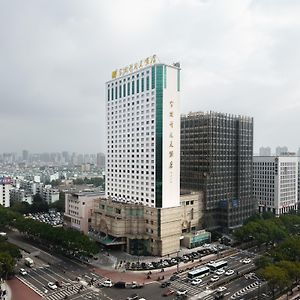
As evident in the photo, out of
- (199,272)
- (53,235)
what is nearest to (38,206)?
Result: (53,235)

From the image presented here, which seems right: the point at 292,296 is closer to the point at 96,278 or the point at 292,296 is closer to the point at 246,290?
the point at 246,290

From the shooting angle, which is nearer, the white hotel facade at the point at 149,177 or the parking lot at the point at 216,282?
the parking lot at the point at 216,282

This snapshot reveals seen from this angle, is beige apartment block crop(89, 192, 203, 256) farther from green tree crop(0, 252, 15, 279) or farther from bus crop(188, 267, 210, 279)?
→ green tree crop(0, 252, 15, 279)

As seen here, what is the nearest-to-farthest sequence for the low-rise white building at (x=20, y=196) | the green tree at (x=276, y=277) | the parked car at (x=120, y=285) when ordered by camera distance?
1. the green tree at (x=276, y=277)
2. the parked car at (x=120, y=285)
3. the low-rise white building at (x=20, y=196)

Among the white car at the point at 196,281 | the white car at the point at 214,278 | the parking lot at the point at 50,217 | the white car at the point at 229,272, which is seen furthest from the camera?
the parking lot at the point at 50,217

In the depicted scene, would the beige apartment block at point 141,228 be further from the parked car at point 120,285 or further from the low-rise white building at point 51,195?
the low-rise white building at point 51,195

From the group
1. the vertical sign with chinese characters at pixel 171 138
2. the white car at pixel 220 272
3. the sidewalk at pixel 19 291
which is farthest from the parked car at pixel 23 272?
the white car at pixel 220 272

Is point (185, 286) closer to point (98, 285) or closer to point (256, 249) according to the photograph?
point (98, 285)
